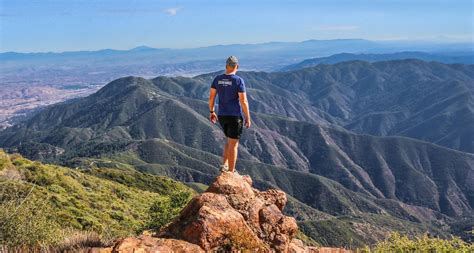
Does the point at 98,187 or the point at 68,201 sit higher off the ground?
the point at 68,201

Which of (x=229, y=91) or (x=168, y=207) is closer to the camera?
(x=229, y=91)

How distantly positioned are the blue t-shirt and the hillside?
673 centimetres

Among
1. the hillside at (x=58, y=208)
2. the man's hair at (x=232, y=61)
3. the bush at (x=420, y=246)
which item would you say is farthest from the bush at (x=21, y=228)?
the bush at (x=420, y=246)

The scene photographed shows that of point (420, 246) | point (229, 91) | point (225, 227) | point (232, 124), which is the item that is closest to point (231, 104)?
point (229, 91)

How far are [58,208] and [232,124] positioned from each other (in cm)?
4113

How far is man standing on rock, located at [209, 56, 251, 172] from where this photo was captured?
56.5ft

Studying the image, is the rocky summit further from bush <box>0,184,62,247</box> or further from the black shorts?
bush <box>0,184,62,247</box>

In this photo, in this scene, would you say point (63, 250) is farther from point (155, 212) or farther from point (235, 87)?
point (155, 212)

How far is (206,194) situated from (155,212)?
47.0 metres

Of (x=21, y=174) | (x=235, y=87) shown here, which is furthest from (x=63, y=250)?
(x=21, y=174)

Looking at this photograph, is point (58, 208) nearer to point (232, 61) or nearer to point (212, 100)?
point (212, 100)

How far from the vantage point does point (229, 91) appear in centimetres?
1734

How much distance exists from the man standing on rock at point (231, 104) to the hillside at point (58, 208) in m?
5.90

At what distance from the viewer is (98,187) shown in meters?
84.0
